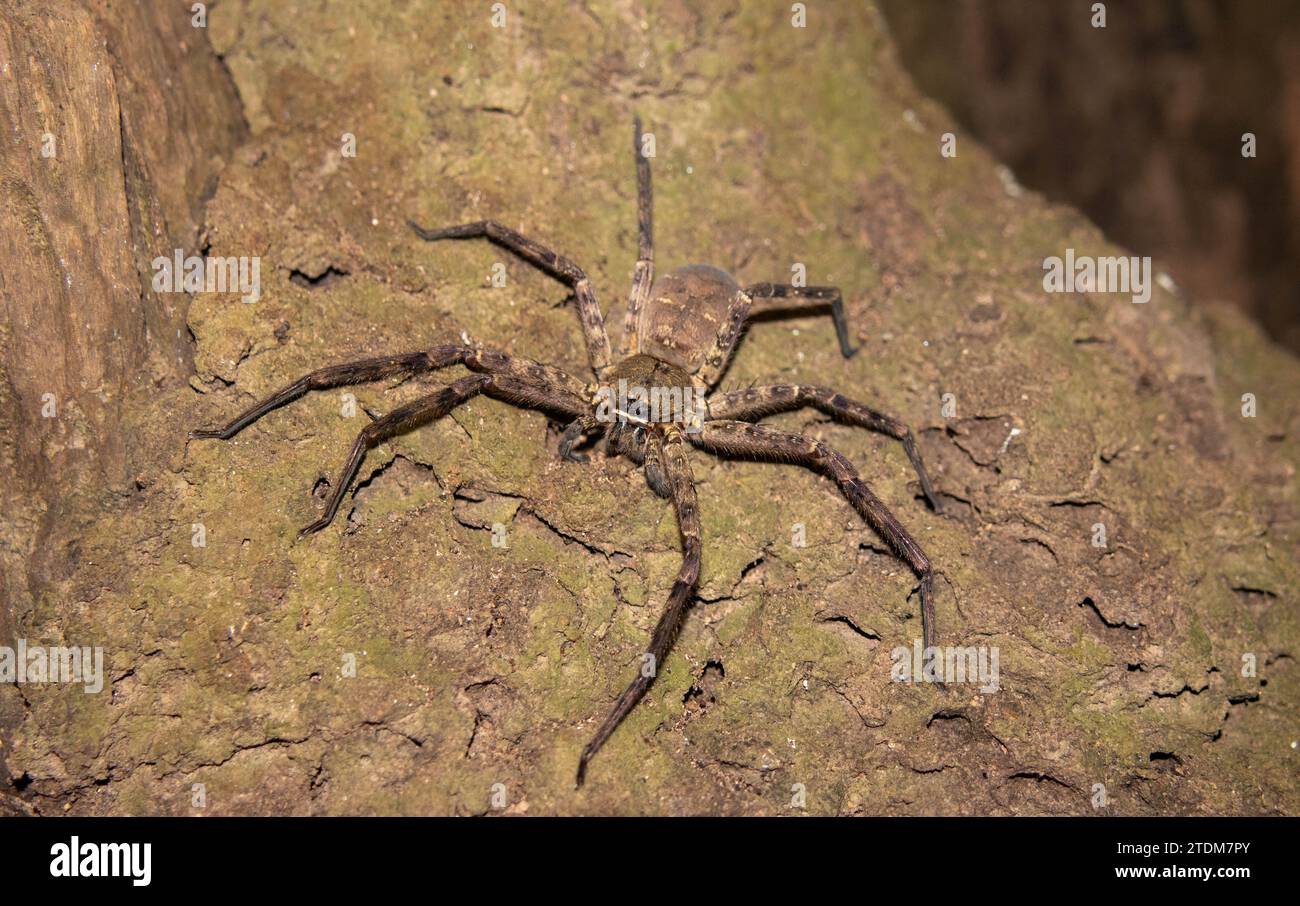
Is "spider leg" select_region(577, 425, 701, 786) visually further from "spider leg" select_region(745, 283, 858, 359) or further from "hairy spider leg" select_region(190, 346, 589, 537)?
"spider leg" select_region(745, 283, 858, 359)

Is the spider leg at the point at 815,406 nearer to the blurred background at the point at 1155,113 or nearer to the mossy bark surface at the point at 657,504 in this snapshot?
the mossy bark surface at the point at 657,504

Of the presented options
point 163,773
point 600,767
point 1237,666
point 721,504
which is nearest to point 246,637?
point 163,773

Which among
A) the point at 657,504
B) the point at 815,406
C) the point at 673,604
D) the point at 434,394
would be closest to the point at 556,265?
the point at 434,394

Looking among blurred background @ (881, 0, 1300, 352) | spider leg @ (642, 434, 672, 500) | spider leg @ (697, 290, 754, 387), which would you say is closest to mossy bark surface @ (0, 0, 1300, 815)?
spider leg @ (642, 434, 672, 500)

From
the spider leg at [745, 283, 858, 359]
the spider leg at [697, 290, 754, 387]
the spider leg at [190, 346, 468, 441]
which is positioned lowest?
the spider leg at [190, 346, 468, 441]
